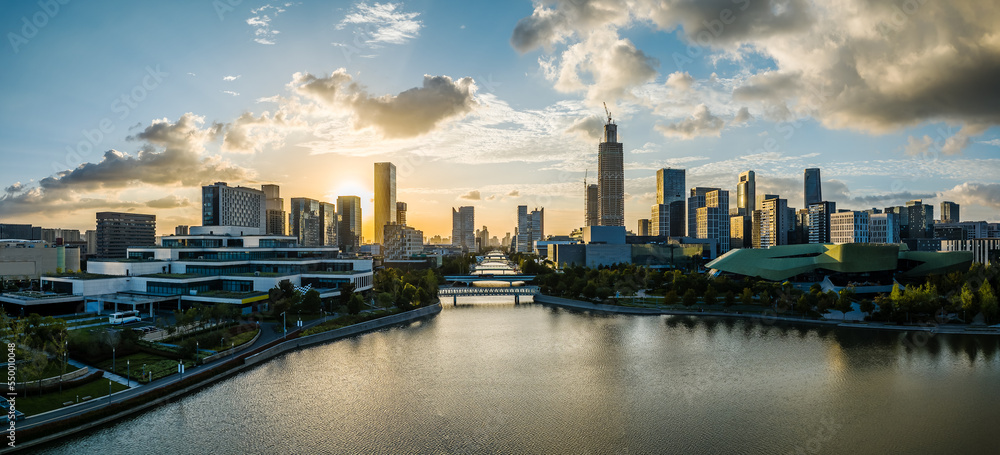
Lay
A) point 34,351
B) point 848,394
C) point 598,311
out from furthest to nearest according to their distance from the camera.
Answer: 1. point 598,311
2. point 848,394
3. point 34,351

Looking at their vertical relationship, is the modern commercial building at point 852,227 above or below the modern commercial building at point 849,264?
above

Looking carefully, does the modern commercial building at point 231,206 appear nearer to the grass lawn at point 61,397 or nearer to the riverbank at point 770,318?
the riverbank at point 770,318

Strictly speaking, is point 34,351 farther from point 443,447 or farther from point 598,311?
point 598,311

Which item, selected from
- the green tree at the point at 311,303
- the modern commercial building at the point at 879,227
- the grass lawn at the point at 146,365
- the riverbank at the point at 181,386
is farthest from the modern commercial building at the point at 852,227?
the grass lawn at the point at 146,365

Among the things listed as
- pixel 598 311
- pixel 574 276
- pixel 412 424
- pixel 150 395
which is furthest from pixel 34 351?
pixel 574 276

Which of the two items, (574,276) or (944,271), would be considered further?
(574,276)

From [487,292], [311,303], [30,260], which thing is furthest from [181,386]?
[30,260]

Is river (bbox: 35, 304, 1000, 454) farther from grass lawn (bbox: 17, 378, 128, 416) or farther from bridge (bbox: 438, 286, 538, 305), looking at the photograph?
bridge (bbox: 438, 286, 538, 305)
